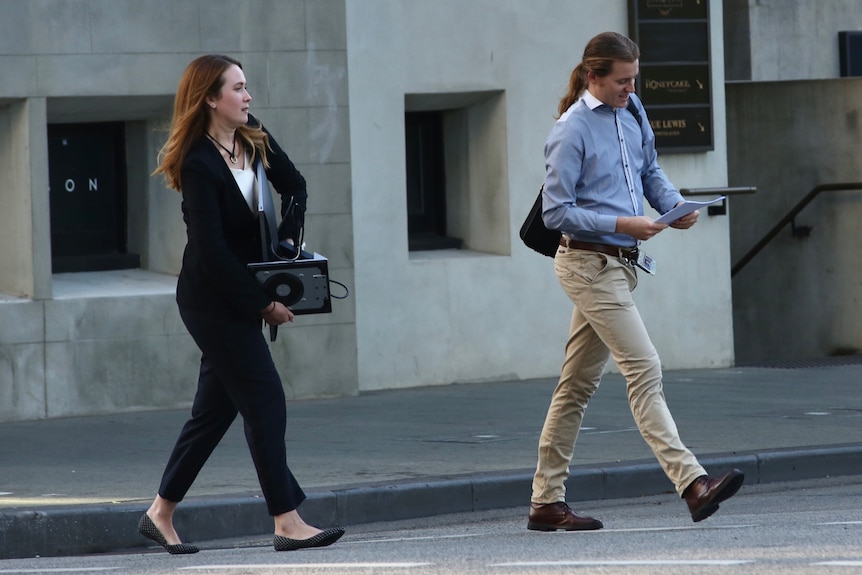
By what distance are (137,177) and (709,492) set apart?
7041 mm

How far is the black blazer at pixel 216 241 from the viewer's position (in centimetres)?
618

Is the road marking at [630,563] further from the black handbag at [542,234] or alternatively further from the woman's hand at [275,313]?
the black handbag at [542,234]

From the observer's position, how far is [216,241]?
6.17 m

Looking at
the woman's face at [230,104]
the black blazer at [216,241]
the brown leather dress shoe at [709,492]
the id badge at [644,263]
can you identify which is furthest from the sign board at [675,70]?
the black blazer at [216,241]

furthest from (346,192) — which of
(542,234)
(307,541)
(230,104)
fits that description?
(307,541)

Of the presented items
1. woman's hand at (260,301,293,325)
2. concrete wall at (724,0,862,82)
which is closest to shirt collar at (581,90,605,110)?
woman's hand at (260,301,293,325)

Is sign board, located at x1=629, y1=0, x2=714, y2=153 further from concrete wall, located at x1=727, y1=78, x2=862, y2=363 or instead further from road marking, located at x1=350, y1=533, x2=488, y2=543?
road marking, located at x1=350, y1=533, x2=488, y2=543

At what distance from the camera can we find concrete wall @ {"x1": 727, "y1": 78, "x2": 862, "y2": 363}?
1570 centimetres

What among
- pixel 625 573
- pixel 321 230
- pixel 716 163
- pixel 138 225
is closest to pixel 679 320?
pixel 716 163

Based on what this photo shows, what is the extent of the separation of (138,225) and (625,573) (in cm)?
784

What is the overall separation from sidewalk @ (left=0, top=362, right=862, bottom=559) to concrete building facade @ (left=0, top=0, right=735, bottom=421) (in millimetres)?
412

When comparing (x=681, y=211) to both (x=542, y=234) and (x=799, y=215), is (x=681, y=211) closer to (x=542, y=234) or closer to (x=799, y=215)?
(x=542, y=234)

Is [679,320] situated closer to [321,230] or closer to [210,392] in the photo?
[321,230]

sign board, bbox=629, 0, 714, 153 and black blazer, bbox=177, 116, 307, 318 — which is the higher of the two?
sign board, bbox=629, 0, 714, 153
